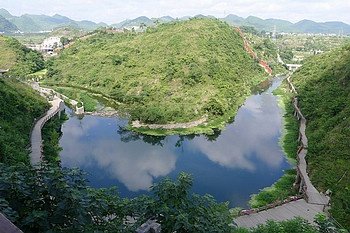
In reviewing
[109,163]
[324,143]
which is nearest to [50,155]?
[109,163]

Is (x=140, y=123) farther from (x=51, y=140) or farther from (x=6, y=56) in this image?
(x=6, y=56)

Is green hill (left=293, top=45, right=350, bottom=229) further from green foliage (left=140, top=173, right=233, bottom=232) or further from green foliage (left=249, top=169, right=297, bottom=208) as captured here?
green foliage (left=140, top=173, right=233, bottom=232)

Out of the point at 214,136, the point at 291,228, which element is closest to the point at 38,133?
the point at 214,136

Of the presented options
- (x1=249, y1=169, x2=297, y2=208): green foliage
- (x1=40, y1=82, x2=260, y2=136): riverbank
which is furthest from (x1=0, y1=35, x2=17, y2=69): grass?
(x1=249, y1=169, x2=297, y2=208): green foliage

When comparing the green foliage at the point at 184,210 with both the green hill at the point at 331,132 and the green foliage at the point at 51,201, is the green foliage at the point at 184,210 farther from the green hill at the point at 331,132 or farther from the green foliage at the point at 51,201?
the green hill at the point at 331,132

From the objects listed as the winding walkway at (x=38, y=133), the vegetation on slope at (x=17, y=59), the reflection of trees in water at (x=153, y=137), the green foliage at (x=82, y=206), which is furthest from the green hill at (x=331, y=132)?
the vegetation on slope at (x=17, y=59)

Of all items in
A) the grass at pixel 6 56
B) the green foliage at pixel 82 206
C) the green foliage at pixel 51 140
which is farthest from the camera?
the grass at pixel 6 56
